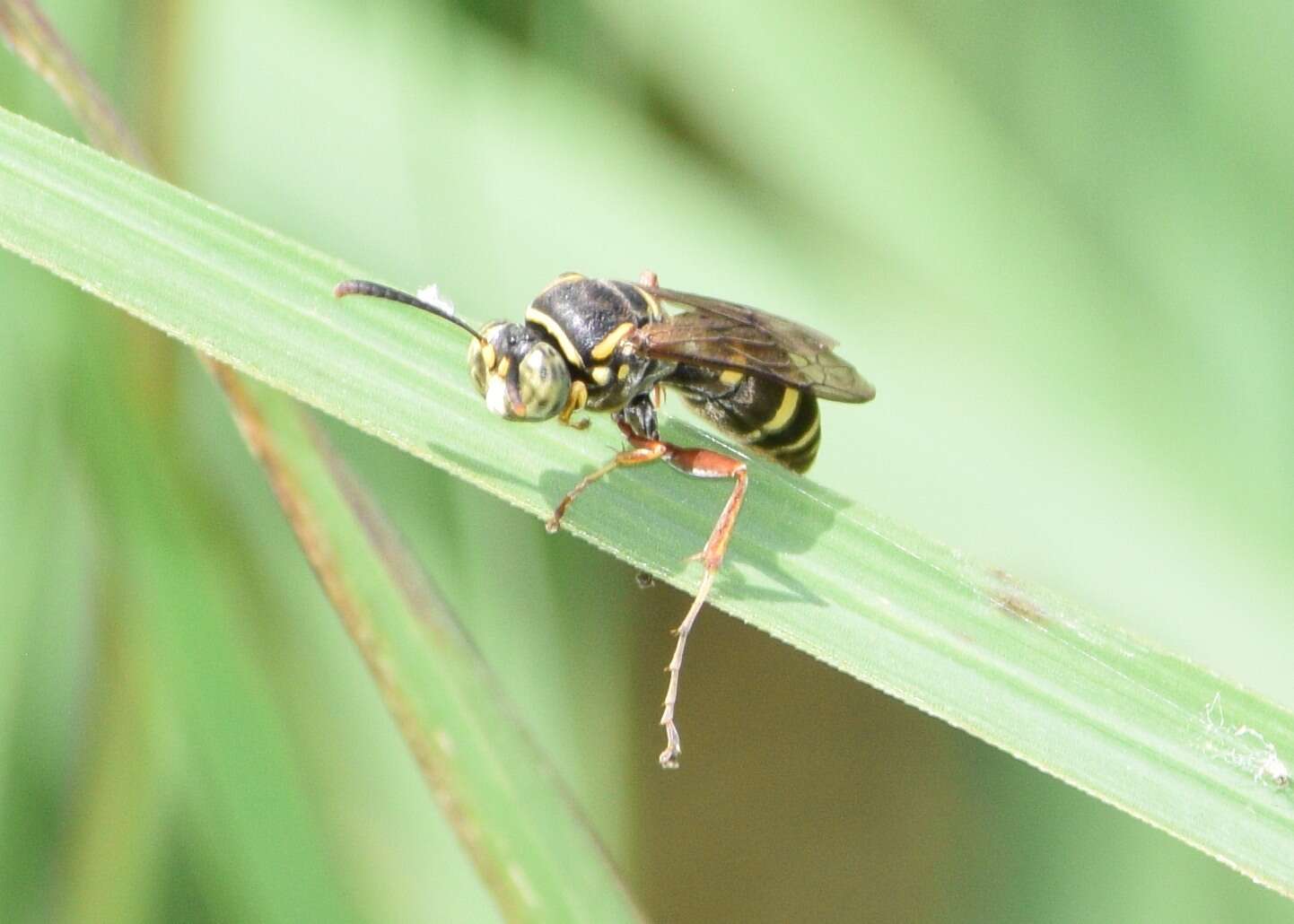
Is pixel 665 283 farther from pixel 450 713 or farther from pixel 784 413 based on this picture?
pixel 450 713

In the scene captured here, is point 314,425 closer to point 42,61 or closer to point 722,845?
point 42,61

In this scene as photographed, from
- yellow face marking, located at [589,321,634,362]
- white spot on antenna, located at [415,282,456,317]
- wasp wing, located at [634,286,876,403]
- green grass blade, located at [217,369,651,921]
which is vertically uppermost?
wasp wing, located at [634,286,876,403]

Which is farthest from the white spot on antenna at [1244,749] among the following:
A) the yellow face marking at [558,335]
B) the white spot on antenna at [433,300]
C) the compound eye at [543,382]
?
the white spot on antenna at [433,300]

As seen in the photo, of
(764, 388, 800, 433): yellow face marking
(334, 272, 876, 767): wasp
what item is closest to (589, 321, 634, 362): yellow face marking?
(334, 272, 876, 767): wasp

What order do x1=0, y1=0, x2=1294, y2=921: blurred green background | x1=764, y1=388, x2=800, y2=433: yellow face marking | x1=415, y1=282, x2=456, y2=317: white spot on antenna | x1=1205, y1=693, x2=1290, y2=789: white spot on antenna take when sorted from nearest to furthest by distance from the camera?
x1=1205, y1=693, x2=1290, y2=789: white spot on antenna → x1=415, y1=282, x2=456, y2=317: white spot on antenna → x1=0, y1=0, x2=1294, y2=921: blurred green background → x1=764, y1=388, x2=800, y2=433: yellow face marking

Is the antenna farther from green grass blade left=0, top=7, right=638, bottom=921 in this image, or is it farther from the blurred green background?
the blurred green background

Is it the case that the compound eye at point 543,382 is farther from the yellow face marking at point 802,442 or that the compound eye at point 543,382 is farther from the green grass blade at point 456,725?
the yellow face marking at point 802,442

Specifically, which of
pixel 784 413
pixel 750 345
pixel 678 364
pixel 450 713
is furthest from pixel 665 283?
pixel 450 713
